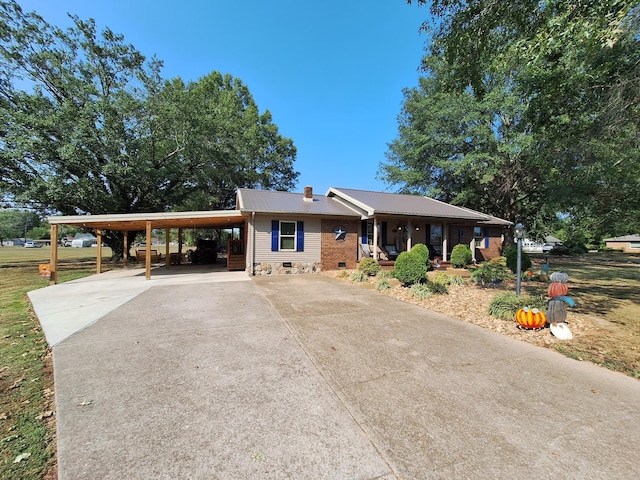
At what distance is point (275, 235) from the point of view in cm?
1252

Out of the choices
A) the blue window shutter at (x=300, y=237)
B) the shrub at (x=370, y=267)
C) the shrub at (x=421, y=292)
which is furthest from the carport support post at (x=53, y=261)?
the shrub at (x=421, y=292)

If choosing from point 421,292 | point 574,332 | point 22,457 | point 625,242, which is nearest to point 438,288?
point 421,292

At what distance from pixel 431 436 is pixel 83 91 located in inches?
930

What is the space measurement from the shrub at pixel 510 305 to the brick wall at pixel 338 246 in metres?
8.05

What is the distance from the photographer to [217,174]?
2170 centimetres

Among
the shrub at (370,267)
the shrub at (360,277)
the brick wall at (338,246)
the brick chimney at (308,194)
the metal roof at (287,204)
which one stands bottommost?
the shrub at (360,277)

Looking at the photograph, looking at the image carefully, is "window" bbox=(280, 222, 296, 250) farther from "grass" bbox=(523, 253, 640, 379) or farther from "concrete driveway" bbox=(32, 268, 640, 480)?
"grass" bbox=(523, 253, 640, 379)

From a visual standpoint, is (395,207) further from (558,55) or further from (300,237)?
(558,55)

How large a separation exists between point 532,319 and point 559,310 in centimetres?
41

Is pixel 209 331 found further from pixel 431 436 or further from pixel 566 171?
pixel 566 171

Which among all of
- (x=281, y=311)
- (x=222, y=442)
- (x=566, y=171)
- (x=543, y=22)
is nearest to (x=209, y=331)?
(x=281, y=311)

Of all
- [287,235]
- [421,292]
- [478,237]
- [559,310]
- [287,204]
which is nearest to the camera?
[559,310]

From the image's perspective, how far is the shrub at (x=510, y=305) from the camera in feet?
18.2

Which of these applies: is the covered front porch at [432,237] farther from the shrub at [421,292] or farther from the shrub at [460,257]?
the shrub at [421,292]
